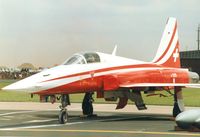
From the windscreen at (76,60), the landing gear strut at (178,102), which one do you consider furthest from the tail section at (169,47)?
the windscreen at (76,60)

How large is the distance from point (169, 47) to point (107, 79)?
597 cm

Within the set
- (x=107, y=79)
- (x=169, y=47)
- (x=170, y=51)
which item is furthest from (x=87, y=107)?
(x=169, y=47)

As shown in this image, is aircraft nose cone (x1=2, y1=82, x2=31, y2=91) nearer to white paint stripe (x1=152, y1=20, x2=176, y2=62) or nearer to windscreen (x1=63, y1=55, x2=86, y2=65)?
windscreen (x1=63, y1=55, x2=86, y2=65)

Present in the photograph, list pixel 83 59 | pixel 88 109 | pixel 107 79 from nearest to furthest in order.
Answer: pixel 83 59
pixel 107 79
pixel 88 109

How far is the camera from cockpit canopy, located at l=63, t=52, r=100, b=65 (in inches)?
674

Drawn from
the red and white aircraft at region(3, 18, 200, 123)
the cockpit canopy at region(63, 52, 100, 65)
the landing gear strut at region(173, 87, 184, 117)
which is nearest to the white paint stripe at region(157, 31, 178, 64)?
the red and white aircraft at region(3, 18, 200, 123)

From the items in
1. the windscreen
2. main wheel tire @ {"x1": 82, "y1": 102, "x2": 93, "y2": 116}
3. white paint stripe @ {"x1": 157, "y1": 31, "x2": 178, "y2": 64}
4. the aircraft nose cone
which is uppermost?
white paint stripe @ {"x1": 157, "y1": 31, "x2": 178, "y2": 64}

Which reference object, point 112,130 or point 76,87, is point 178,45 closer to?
point 76,87

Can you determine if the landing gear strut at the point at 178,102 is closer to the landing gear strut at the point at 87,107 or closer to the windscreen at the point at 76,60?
the landing gear strut at the point at 87,107

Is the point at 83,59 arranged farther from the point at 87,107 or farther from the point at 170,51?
the point at 170,51

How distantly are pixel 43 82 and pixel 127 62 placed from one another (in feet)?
16.8

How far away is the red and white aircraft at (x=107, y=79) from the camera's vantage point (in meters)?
15.5

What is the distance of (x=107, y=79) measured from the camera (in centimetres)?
1783

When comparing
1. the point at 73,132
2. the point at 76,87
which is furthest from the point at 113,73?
the point at 73,132
